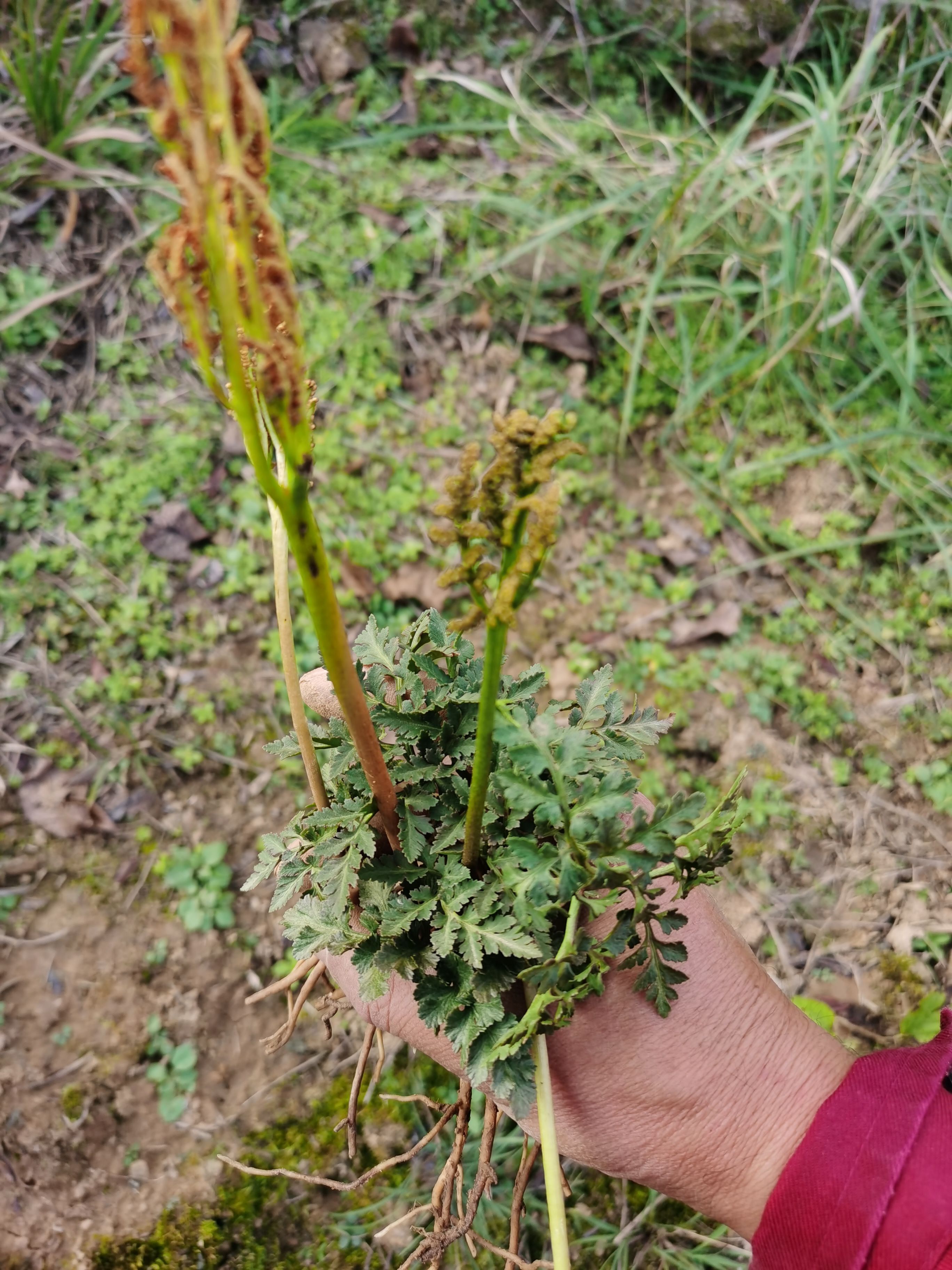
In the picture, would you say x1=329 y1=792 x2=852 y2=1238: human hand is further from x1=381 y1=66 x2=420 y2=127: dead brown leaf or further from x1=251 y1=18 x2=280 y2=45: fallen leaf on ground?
x1=251 y1=18 x2=280 y2=45: fallen leaf on ground

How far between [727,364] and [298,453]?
3110 millimetres

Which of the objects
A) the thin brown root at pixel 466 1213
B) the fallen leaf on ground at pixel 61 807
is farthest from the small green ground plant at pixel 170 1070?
the thin brown root at pixel 466 1213

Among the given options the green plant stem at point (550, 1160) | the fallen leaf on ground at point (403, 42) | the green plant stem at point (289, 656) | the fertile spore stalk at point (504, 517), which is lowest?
the green plant stem at point (550, 1160)

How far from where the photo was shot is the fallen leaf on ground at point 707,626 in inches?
124

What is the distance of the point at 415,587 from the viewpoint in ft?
10.1

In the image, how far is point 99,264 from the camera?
3.46 meters

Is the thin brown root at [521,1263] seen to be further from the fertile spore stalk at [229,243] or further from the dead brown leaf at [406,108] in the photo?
the dead brown leaf at [406,108]

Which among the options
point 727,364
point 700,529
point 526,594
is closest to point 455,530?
point 526,594

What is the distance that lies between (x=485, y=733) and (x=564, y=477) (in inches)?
91.4

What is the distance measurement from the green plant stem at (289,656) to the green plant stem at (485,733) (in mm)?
312

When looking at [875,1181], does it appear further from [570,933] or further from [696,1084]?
[570,933]

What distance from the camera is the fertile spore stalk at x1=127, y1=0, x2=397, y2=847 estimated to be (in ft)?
2.32

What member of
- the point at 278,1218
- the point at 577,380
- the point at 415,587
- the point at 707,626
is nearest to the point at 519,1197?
the point at 278,1218

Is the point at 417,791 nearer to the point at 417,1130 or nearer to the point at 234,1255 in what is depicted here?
the point at 417,1130
